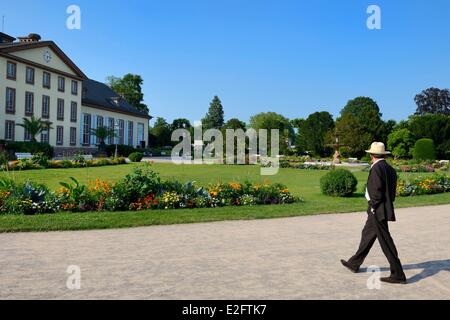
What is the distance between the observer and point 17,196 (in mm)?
9742

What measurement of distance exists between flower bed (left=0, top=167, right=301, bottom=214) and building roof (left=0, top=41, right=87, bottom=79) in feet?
108

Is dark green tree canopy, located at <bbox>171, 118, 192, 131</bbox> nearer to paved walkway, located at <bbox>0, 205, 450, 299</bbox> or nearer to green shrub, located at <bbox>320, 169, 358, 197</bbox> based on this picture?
green shrub, located at <bbox>320, 169, 358, 197</bbox>

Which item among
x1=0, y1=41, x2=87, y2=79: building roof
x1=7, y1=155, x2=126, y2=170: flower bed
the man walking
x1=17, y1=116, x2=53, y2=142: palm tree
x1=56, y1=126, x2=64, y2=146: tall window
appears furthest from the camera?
x1=56, y1=126, x2=64, y2=146: tall window

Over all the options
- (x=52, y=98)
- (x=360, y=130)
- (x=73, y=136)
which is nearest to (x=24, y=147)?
(x=52, y=98)

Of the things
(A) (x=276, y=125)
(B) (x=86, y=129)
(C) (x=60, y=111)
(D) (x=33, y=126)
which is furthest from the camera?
(A) (x=276, y=125)

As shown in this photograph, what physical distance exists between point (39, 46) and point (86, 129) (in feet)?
40.6

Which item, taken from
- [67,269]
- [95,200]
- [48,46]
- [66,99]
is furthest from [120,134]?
[67,269]

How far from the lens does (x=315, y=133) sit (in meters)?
57.4

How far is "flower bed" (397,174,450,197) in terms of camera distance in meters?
15.9

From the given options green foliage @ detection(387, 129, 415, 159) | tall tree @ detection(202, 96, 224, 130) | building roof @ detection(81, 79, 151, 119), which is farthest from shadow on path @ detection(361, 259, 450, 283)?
tall tree @ detection(202, 96, 224, 130)

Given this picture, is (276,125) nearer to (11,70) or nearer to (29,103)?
(29,103)

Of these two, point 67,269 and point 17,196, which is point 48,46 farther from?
point 67,269

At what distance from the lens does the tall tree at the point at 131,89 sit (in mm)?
75500
